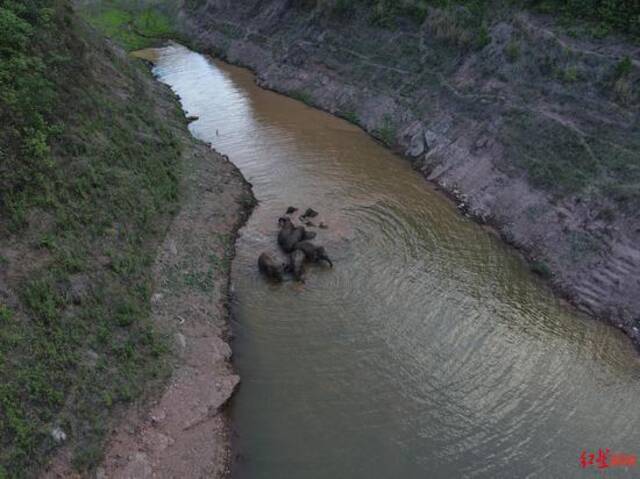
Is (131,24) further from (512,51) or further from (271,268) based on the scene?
(271,268)

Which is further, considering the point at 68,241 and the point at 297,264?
the point at 297,264

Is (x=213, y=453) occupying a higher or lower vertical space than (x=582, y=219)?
lower

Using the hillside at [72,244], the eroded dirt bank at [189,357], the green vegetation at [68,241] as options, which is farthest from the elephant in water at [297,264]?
the green vegetation at [68,241]

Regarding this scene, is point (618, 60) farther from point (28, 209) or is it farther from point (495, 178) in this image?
point (28, 209)

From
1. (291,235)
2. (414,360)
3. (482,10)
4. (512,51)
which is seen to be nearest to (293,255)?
(291,235)

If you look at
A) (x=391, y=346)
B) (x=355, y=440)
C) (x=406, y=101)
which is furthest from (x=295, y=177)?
(x=355, y=440)

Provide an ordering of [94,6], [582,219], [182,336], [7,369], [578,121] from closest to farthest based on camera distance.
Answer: [7,369]
[182,336]
[582,219]
[578,121]
[94,6]

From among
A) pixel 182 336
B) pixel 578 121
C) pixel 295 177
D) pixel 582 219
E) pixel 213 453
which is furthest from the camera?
pixel 295 177
